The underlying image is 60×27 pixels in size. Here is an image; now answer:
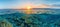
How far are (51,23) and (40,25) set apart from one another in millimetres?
119

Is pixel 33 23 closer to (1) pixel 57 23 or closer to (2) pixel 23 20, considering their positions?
(2) pixel 23 20

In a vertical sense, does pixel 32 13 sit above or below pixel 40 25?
above

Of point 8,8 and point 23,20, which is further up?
point 8,8

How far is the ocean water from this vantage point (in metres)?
1.34

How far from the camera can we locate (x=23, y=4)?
52.6 inches

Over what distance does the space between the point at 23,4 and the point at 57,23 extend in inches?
16.3

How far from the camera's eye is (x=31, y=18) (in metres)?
1.36

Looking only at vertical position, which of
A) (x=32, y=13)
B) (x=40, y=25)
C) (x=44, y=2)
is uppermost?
(x=44, y=2)

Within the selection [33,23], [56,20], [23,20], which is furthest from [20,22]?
[56,20]

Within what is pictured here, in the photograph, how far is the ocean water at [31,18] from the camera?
134 cm

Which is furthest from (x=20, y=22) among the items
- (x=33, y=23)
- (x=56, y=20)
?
(x=56, y=20)

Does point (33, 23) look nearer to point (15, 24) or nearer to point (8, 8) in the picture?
point (15, 24)

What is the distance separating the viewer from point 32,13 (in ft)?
4.41

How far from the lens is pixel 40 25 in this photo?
1355 mm
